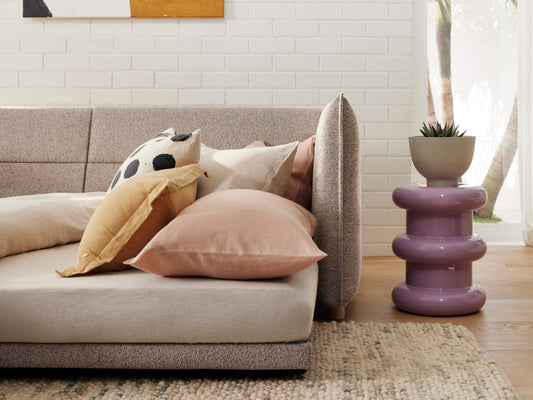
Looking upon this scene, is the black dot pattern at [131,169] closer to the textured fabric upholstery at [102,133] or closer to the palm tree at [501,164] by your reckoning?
the textured fabric upholstery at [102,133]

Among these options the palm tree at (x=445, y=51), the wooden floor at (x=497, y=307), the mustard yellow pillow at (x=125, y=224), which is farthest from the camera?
the palm tree at (x=445, y=51)

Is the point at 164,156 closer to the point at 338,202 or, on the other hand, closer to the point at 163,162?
the point at 163,162

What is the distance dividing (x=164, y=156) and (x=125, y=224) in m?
0.51

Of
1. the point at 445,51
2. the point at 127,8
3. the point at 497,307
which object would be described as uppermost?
the point at 127,8

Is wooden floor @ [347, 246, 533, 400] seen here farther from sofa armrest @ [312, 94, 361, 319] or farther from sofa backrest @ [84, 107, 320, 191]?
sofa backrest @ [84, 107, 320, 191]

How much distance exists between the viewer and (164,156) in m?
2.09

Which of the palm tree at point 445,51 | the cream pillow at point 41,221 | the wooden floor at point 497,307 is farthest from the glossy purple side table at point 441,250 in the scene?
the palm tree at point 445,51

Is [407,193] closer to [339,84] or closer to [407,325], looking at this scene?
[407,325]

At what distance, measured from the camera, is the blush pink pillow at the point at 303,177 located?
2.30m

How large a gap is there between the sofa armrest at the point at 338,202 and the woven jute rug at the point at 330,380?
29 cm

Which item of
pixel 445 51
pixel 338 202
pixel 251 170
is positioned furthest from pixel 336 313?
pixel 445 51

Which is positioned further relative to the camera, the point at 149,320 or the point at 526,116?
the point at 526,116

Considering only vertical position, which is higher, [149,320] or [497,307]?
[149,320]

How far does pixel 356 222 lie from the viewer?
83.3 inches
